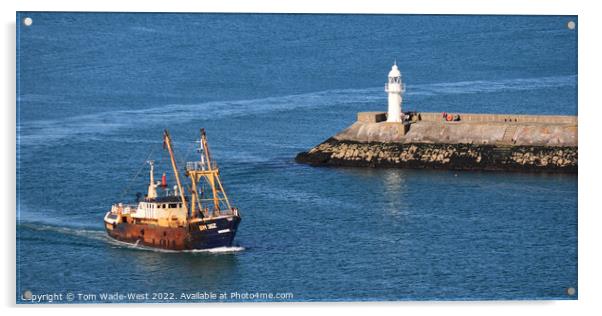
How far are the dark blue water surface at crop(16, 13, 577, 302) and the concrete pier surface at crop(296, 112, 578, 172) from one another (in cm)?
251

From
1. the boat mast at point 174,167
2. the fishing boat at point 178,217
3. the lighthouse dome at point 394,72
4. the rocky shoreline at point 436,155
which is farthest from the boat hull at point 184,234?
the rocky shoreline at point 436,155

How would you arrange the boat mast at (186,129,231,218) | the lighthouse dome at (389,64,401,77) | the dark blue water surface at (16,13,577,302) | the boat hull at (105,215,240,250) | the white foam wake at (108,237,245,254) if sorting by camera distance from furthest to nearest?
the lighthouse dome at (389,64,401,77) < the boat mast at (186,129,231,218) < the boat hull at (105,215,240,250) < the white foam wake at (108,237,245,254) < the dark blue water surface at (16,13,577,302)

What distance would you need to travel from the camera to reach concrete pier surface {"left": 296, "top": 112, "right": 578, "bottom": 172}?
38.7m

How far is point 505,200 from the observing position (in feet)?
112

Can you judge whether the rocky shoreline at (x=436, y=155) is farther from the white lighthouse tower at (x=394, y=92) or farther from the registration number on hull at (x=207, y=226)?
the registration number on hull at (x=207, y=226)

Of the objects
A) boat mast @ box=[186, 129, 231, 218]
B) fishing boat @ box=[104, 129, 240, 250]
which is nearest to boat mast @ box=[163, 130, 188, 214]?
fishing boat @ box=[104, 129, 240, 250]

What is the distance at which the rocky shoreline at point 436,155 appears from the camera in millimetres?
38469

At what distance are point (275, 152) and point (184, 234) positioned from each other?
4671 millimetres

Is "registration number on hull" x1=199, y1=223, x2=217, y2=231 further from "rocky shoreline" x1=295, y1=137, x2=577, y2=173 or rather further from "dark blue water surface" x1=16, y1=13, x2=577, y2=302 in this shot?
"rocky shoreline" x1=295, y1=137, x2=577, y2=173

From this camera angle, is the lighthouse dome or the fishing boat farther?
the lighthouse dome

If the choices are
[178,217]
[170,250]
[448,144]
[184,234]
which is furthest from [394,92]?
[170,250]

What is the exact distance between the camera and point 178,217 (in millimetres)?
31375

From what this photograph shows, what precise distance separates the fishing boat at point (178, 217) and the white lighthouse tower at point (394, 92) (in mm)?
4192

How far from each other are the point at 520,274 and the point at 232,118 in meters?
7.20
